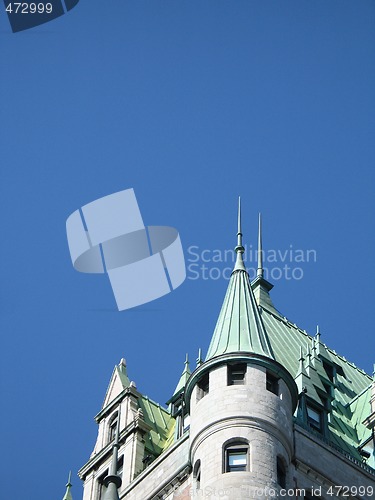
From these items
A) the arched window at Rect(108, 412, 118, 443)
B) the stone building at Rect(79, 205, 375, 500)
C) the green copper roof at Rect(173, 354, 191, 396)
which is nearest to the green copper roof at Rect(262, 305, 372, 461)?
the stone building at Rect(79, 205, 375, 500)

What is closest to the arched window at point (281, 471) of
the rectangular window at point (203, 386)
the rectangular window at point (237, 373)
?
the rectangular window at point (237, 373)

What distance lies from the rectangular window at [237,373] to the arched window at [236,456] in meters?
3.04

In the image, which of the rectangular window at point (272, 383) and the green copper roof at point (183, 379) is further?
the green copper roof at point (183, 379)

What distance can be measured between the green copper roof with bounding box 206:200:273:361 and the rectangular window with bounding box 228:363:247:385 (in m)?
0.62

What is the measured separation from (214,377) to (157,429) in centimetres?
799

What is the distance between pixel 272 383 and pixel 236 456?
4192 mm

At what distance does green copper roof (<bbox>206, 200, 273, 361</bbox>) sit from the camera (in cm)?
6881

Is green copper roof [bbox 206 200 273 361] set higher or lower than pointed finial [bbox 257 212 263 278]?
lower

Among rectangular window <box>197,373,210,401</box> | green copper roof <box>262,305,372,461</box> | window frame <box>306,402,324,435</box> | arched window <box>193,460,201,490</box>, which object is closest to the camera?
arched window <box>193,460,201,490</box>

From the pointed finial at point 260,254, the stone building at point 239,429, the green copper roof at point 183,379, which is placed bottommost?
the stone building at point 239,429

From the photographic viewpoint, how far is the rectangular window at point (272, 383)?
67625mm

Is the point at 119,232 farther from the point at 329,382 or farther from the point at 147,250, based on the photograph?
the point at 329,382

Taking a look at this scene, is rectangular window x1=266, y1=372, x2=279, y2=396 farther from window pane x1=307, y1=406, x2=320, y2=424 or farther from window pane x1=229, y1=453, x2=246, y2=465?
Answer: window pane x1=307, y1=406, x2=320, y2=424

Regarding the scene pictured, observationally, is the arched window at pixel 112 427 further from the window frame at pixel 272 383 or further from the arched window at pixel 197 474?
the window frame at pixel 272 383
